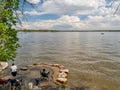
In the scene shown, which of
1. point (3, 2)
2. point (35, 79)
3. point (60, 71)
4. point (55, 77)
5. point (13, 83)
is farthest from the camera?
point (60, 71)

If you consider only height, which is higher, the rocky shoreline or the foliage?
the foliage

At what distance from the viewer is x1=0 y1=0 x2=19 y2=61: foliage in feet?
69.4

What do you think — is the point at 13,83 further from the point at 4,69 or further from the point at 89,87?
the point at 4,69

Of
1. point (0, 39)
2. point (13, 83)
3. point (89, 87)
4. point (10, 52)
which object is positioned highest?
point (0, 39)

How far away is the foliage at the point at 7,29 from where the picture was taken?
21.2m

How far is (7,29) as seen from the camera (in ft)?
76.6

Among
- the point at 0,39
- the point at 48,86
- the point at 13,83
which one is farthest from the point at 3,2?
the point at 48,86

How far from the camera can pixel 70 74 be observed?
3138 centimetres

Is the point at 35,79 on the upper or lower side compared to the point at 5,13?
lower

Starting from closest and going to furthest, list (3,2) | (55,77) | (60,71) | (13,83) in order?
1. (13,83)
2. (3,2)
3. (55,77)
4. (60,71)

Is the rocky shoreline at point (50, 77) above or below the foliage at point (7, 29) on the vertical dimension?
below

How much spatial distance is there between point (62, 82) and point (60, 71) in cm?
421

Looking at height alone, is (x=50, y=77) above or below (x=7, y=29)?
below

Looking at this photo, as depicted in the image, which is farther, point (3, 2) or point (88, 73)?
point (88, 73)
